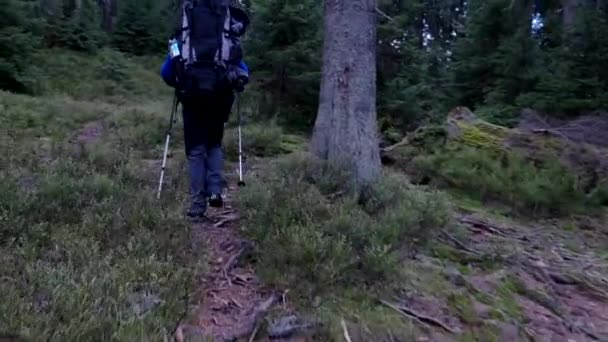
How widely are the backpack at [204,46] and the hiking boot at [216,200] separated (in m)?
0.91

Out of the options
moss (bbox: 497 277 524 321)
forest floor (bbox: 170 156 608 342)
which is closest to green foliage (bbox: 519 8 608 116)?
forest floor (bbox: 170 156 608 342)

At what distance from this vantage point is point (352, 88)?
18.7 feet

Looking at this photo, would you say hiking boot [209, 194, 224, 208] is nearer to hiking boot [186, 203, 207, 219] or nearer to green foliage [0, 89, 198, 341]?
hiking boot [186, 203, 207, 219]

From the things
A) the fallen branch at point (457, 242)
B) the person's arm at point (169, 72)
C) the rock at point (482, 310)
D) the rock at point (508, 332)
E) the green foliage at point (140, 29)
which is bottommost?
the rock at point (508, 332)

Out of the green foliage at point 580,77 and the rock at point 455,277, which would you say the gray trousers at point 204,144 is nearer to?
the rock at point 455,277

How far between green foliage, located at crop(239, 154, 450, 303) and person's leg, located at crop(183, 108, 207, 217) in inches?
14.4

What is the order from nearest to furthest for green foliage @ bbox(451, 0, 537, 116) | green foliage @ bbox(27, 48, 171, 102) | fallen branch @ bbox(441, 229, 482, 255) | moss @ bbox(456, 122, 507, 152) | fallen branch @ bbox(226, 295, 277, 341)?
fallen branch @ bbox(226, 295, 277, 341) < fallen branch @ bbox(441, 229, 482, 255) < moss @ bbox(456, 122, 507, 152) < green foliage @ bbox(451, 0, 537, 116) < green foliage @ bbox(27, 48, 171, 102)

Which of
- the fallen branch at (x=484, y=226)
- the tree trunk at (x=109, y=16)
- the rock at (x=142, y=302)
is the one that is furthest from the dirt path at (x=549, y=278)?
the tree trunk at (x=109, y=16)

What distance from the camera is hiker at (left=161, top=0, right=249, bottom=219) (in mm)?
4770

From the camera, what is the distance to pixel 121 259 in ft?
12.0

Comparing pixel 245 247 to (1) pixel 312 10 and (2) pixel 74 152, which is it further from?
(1) pixel 312 10

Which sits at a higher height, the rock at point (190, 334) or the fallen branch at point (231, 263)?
the fallen branch at point (231, 263)

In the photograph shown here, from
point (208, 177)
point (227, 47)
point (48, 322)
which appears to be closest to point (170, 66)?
point (227, 47)

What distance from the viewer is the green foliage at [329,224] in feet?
12.8
